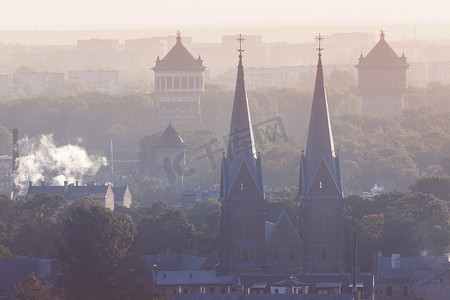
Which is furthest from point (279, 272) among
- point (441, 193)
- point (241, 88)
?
point (441, 193)

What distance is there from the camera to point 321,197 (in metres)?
113

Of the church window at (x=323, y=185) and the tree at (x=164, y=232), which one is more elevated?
the church window at (x=323, y=185)

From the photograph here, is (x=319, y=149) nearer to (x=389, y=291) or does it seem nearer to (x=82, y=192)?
(x=389, y=291)

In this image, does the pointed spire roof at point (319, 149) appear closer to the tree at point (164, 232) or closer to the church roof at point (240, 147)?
the church roof at point (240, 147)

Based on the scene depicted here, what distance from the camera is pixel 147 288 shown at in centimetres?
11438

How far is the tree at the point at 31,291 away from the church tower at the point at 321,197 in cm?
1622

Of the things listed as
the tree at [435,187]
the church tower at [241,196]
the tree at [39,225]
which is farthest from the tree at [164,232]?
the tree at [435,187]

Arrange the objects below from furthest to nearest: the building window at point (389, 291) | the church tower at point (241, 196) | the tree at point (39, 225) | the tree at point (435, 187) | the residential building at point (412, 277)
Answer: the tree at point (435, 187) → the tree at point (39, 225) → the building window at point (389, 291) → the church tower at point (241, 196) → the residential building at point (412, 277)

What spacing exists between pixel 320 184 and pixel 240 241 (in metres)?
5.37

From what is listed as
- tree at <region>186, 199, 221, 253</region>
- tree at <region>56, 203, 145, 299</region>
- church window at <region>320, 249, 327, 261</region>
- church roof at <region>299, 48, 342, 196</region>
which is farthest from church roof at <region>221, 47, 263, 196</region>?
tree at <region>186, 199, 221, 253</region>

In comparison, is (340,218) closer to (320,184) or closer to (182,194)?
(320,184)

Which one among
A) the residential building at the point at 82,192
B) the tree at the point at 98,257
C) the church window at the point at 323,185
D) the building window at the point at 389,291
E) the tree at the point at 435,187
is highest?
the residential building at the point at 82,192

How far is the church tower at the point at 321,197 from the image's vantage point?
11344cm

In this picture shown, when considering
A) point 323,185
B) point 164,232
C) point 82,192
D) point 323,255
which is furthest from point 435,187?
point 82,192
